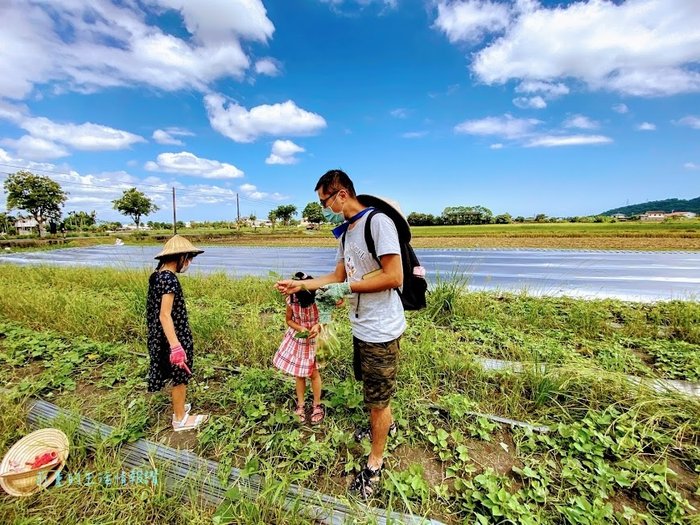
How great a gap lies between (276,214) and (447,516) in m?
70.2

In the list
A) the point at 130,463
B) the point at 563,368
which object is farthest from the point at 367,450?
the point at 563,368

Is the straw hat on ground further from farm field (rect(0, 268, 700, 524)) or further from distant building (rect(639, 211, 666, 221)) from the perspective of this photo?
distant building (rect(639, 211, 666, 221))

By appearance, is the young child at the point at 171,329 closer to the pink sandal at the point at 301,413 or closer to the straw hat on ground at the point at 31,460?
the straw hat on ground at the point at 31,460

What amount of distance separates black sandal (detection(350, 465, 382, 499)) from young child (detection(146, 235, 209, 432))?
4.17 feet

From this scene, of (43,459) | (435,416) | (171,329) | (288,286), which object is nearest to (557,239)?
(435,416)

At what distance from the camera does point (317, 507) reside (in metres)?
1.75

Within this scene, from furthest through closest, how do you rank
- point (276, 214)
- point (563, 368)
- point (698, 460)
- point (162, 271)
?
1. point (276, 214)
2. point (563, 368)
3. point (162, 271)
4. point (698, 460)

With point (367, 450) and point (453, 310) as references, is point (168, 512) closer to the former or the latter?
point (367, 450)

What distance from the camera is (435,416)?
7.98 feet

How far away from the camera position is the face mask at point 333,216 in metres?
1.88

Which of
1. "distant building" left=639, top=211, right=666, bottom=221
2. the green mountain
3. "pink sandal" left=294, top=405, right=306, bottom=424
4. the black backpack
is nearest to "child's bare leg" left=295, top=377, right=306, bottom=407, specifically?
"pink sandal" left=294, top=405, right=306, bottom=424

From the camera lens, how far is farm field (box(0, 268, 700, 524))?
178 cm

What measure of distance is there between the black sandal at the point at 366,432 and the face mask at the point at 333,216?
1.47m

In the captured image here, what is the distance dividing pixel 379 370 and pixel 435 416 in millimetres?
968
